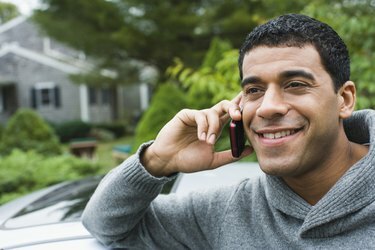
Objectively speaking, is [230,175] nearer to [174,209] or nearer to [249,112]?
[174,209]

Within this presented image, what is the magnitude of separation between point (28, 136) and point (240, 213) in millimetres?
10588

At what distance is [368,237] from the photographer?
142 centimetres

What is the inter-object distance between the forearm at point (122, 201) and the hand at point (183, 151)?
6cm

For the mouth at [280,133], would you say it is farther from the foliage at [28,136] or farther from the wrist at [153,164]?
the foliage at [28,136]

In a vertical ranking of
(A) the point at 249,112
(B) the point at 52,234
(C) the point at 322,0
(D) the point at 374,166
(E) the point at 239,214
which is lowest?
(B) the point at 52,234

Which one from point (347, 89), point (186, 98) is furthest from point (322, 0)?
point (347, 89)

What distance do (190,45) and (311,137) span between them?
15.5m

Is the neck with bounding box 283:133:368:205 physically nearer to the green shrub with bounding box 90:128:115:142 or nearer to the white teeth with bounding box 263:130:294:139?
the white teeth with bounding box 263:130:294:139

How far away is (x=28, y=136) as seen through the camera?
1148cm

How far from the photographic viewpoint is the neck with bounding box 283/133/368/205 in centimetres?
157

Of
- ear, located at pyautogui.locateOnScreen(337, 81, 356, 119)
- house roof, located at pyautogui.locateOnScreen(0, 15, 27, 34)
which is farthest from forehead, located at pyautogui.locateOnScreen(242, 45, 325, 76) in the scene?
house roof, located at pyautogui.locateOnScreen(0, 15, 27, 34)

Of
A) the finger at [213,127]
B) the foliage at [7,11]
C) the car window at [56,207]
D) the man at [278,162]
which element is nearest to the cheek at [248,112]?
the man at [278,162]

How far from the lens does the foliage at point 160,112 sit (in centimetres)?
550

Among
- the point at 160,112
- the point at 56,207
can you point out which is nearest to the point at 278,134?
the point at 56,207
